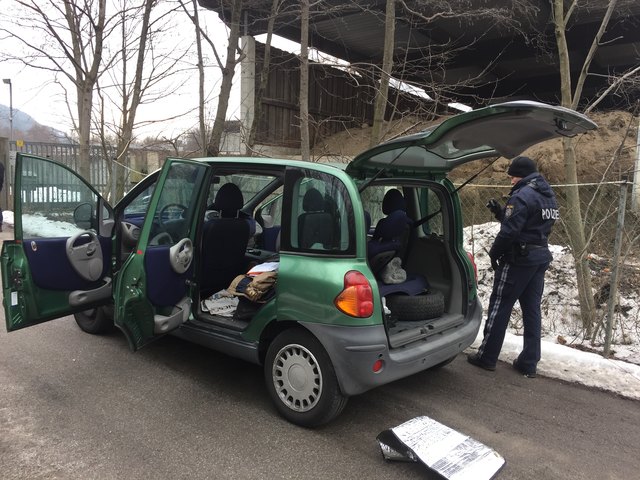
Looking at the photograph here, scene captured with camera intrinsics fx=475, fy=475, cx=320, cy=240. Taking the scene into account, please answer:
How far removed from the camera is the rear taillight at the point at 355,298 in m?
3.01

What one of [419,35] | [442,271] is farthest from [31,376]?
[419,35]

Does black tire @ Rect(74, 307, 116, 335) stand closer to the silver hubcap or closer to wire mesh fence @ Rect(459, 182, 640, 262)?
the silver hubcap

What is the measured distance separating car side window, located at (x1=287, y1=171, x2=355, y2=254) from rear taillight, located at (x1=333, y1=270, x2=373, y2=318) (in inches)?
8.2

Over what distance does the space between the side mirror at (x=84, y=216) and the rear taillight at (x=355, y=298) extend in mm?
2567

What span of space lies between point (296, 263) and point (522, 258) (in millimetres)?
2084

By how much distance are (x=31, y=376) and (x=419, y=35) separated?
1376cm

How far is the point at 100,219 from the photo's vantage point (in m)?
4.38

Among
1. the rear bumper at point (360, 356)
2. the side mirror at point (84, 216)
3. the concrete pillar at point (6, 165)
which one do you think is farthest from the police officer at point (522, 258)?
the concrete pillar at point (6, 165)

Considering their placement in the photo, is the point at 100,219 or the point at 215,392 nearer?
the point at 215,392

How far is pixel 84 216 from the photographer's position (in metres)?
4.27

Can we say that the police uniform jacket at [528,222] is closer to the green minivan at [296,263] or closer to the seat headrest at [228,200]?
the green minivan at [296,263]

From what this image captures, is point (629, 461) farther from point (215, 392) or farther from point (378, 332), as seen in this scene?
point (215, 392)

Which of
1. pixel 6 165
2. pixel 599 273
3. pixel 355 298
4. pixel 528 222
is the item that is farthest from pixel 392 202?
pixel 6 165

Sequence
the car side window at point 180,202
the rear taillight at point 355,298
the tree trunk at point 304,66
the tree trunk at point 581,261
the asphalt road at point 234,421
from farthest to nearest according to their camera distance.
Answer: the tree trunk at point 304,66
the tree trunk at point 581,261
the car side window at point 180,202
the rear taillight at point 355,298
the asphalt road at point 234,421
